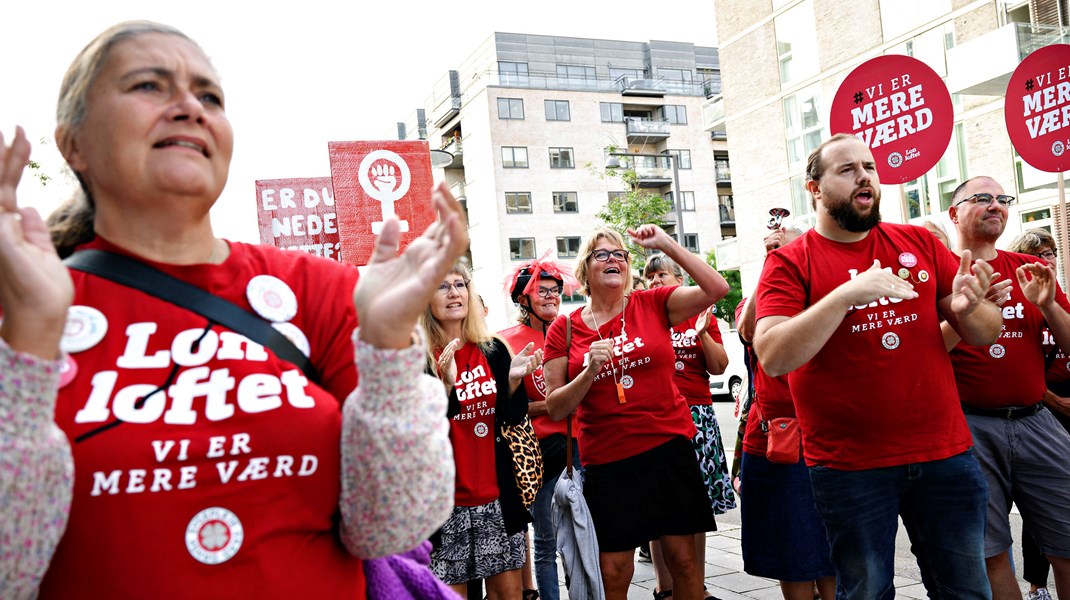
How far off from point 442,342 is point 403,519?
3628mm

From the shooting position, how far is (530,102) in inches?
2156

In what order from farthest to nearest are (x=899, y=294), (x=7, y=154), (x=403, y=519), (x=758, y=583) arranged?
(x=758, y=583) < (x=899, y=294) < (x=403, y=519) < (x=7, y=154)

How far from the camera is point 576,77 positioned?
59.1 metres

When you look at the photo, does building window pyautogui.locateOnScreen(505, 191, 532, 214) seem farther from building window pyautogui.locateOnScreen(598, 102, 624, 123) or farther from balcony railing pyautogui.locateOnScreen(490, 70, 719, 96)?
building window pyautogui.locateOnScreen(598, 102, 624, 123)

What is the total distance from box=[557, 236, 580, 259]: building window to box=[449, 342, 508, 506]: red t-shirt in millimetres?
49205

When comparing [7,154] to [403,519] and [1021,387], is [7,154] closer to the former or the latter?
[403,519]

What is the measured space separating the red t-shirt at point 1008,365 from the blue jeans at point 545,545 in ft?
8.12

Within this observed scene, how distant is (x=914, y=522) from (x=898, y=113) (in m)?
3.23

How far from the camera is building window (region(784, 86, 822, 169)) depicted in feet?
94.4

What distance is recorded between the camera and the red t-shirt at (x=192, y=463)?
4.94 feet

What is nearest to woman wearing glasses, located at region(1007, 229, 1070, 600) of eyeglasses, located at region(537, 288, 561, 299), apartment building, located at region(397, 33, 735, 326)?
eyeglasses, located at region(537, 288, 561, 299)

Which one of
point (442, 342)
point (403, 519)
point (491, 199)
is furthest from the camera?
point (491, 199)

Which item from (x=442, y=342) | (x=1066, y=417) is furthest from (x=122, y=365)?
(x=1066, y=417)

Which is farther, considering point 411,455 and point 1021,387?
point 1021,387
